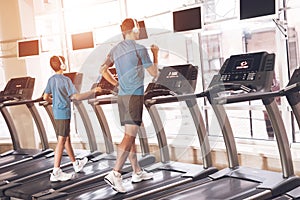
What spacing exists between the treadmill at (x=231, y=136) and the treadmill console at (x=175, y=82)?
0.29m

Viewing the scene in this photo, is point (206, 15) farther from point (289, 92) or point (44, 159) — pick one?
point (44, 159)

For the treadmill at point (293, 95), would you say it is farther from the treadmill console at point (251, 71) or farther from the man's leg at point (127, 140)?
the man's leg at point (127, 140)

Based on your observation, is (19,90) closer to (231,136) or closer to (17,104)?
(17,104)

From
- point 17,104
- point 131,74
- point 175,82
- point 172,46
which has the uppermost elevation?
point 172,46

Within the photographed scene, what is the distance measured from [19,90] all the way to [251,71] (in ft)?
12.0

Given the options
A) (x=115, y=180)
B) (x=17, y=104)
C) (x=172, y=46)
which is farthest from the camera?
(x=17, y=104)

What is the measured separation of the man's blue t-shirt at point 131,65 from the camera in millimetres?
3920

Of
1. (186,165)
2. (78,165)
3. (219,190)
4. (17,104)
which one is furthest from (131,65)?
(17,104)

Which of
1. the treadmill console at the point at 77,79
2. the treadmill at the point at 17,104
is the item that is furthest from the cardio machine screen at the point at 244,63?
the treadmill at the point at 17,104

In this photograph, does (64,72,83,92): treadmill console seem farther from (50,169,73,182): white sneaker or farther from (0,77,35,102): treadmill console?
(50,169,73,182): white sneaker

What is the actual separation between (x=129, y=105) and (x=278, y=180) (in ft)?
4.73

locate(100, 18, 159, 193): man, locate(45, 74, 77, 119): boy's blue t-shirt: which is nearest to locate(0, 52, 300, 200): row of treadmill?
locate(100, 18, 159, 193): man

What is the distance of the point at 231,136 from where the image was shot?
4145mm

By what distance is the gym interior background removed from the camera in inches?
175
